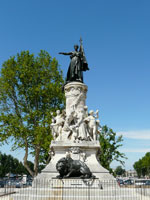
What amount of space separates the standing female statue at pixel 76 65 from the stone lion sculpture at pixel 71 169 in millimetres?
6110

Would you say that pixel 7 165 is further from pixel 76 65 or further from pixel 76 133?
pixel 76 133

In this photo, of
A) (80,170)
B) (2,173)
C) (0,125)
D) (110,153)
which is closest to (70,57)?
(80,170)

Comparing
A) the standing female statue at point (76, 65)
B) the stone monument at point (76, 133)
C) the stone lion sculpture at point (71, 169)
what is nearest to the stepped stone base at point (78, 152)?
the stone monument at point (76, 133)

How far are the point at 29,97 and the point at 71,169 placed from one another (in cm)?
1455

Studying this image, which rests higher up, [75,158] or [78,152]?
[78,152]

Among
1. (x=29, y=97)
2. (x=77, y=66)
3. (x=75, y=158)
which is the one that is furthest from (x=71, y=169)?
(x=29, y=97)

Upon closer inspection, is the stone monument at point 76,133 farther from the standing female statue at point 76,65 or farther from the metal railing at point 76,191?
the metal railing at point 76,191

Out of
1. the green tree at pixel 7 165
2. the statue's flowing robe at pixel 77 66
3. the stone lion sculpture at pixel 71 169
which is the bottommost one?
the green tree at pixel 7 165

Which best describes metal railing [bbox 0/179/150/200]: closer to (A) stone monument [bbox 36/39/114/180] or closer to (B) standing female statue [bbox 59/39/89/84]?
(A) stone monument [bbox 36/39/114/180]

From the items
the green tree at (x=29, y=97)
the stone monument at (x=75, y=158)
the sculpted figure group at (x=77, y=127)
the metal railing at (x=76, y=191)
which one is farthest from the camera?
the green tree at (x=29, y=97)

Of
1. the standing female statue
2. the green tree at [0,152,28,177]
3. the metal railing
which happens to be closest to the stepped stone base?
the metal railing

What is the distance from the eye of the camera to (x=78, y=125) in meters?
13.1

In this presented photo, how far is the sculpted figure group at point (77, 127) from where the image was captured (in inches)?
509

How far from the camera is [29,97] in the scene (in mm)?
24031
